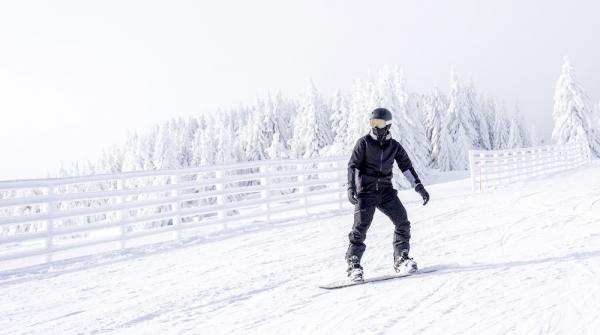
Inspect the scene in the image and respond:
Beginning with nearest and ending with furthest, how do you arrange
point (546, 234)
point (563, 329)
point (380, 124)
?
point (563, 329) < point (380, 124) < point (546, 234)

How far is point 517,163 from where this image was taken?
68.7ft

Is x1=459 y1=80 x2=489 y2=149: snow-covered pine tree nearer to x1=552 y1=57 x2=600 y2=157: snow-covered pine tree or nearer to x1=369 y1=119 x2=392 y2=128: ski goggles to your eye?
x1=552 y1=57 x2=600 y2=157: snow-covered pine tree

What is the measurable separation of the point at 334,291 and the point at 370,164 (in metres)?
1.46

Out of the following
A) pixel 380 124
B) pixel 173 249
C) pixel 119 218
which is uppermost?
pixel 380 124

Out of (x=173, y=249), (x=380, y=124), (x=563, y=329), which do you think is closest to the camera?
(x=563, y=329)

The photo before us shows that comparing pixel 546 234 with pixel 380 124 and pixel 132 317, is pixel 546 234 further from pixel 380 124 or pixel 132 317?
pixel 132 317

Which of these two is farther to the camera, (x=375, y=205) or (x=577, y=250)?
(x=577, y=250)

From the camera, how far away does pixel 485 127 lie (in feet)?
218

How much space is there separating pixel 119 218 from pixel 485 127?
6560 centimetres

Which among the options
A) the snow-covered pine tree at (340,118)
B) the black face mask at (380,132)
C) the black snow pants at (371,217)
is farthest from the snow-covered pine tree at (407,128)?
the black face mask at (380,132)

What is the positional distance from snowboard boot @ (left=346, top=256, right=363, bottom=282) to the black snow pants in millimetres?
77

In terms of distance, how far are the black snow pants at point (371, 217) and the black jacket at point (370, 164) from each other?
0.31 feet

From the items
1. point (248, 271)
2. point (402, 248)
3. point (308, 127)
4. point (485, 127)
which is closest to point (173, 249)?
point (248, 271)

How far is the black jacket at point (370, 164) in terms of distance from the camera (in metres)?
5.11
